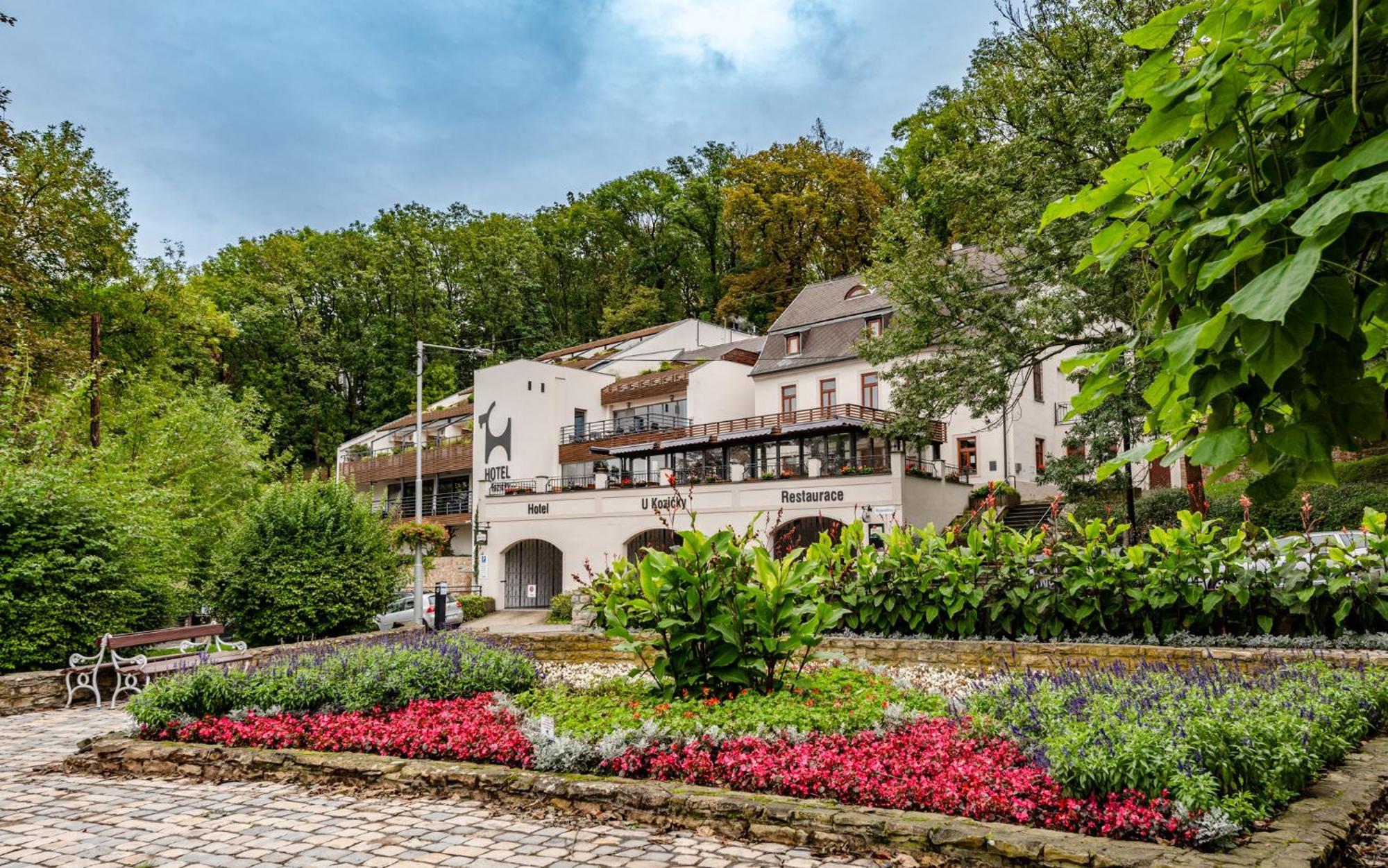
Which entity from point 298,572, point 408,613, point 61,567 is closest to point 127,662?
point 61,567

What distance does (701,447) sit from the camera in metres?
36.9

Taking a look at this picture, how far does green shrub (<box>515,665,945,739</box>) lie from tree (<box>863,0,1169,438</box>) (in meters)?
13.5

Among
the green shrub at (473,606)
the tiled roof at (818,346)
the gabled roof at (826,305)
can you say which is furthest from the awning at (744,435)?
the green shrub at (473,606)

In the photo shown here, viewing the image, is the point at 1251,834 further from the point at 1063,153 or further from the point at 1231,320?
the point at 1063,153

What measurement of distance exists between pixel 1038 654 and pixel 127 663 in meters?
12.6

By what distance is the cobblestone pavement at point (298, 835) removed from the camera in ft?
18.2

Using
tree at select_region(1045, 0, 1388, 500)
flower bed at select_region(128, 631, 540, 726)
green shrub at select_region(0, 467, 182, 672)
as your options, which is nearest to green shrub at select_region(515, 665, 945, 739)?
flower bed at select_region(128, 631, 540, 726)

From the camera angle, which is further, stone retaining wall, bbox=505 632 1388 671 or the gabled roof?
the gabled roof

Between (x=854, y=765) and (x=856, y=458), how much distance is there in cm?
2638

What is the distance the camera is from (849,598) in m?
13.7

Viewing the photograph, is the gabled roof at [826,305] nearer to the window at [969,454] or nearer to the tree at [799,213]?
the window at [969,454]

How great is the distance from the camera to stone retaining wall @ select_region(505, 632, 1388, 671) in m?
9.32

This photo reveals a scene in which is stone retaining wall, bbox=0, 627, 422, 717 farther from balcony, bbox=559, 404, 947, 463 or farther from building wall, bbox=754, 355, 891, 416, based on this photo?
building wall, bbox=754, 355, 891, 416

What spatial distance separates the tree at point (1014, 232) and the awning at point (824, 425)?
193 inches
